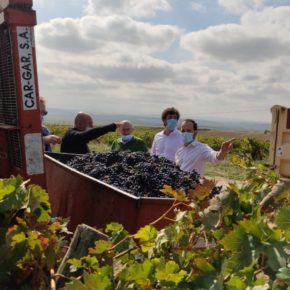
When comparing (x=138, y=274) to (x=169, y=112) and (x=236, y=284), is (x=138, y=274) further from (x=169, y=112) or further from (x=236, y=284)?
(x=169, y=112)

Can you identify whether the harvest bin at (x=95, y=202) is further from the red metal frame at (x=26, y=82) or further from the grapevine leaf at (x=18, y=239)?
the grapevine leaf at (x=18, y=239)

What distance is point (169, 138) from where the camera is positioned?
5.61m

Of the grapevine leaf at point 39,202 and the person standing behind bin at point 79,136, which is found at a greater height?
the grapevine leaf at point 39,202

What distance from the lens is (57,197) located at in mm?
4559

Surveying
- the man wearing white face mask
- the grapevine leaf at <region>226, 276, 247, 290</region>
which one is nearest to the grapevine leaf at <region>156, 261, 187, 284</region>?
the grapevine leaf at <region>226, 276, 247, 290</region>

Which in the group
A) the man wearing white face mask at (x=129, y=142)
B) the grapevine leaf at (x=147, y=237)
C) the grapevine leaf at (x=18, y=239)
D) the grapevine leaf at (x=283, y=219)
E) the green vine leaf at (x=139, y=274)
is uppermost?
the grapevine leaf at (x=283, y=219)

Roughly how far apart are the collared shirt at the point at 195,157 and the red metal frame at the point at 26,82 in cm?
194

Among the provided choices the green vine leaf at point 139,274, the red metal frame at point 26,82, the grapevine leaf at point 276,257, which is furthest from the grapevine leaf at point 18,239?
the red metal frame at point 26,82

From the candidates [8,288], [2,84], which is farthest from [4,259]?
[2,84]

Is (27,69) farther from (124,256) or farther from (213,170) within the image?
(213,170)

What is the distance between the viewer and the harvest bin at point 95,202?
3.03 meters

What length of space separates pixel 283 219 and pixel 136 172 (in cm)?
295

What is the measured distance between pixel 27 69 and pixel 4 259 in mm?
2227

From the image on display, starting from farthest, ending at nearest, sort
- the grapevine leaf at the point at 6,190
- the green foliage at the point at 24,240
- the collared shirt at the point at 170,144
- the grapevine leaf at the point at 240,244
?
the collared shirt at the point at 170,144, the grapevine leaf at the point at 6,190, the green foliage at the point at 24,240, the grapevine leaf at the point at 240,244
